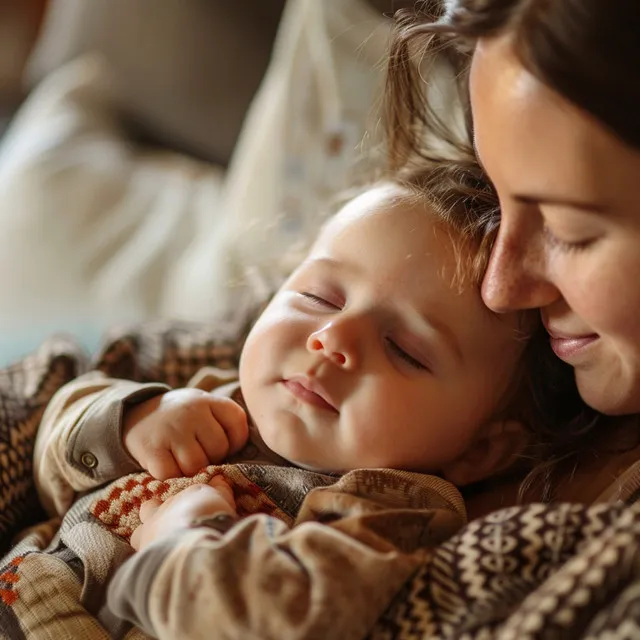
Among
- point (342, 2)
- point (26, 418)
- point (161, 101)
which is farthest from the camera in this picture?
A: point (161, 101)

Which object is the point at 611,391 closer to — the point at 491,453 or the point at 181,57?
the point at 491,453

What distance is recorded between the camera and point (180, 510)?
750 mm

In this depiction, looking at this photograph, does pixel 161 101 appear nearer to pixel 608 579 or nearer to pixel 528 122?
pixel 528 122

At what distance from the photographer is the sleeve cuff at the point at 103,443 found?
90 cm

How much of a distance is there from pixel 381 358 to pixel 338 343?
0.16 ft

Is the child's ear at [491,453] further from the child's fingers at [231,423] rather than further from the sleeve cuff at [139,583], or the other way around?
the sleeve cuff at [139,583]

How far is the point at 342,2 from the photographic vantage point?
1508 millimetres

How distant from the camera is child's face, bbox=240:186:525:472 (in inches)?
33.3

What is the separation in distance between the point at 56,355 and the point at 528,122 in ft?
2.24

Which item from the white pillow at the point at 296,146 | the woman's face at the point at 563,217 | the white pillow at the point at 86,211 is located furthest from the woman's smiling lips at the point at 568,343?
the white pillow at the point at 86,211

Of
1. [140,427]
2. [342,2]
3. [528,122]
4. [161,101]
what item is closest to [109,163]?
[161,101]

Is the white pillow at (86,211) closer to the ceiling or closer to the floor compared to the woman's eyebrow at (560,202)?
closer to the floor

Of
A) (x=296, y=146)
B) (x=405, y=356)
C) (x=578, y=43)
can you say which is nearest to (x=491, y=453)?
(x=405, y=356)

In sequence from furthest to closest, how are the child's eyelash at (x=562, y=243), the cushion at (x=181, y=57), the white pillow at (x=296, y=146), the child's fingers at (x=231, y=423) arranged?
the cushion at (x=181, y=57) < the white pillow at (x=296, y=146) < the child's fingers at (x=231, y=423) < the child's eyelash at (x=562, y=243)
